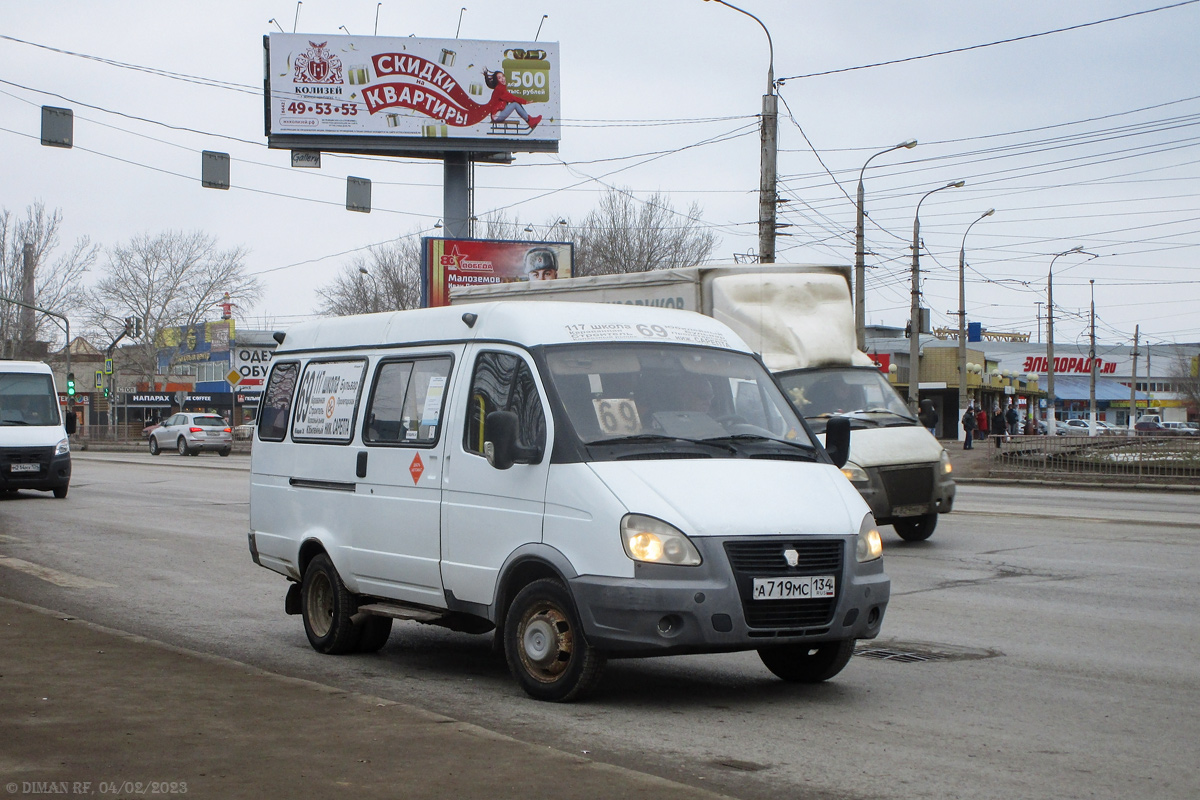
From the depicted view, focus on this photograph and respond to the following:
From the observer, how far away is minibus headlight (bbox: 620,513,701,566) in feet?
20.2

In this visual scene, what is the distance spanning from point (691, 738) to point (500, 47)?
4463 cm

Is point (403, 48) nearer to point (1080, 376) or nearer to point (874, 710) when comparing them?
point (874, 710)

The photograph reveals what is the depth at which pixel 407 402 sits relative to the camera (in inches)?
306

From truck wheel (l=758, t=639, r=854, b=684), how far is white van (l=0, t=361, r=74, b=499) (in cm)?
1787

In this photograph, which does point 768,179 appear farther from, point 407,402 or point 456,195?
point 456,195

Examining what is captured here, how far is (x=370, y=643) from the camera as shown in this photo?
8.31 m

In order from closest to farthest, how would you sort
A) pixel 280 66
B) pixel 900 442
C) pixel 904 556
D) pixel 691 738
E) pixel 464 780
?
pixel 464 780 → pixel 691 738 → pixel 904 556 → pixel 900 442 → pixel 280 66

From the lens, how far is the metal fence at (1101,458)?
1054 inches

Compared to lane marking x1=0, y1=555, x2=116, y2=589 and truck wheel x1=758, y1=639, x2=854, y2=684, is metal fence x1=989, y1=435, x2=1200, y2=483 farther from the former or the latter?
truck wheel x1=758, y1=639, x2=854, y2=684

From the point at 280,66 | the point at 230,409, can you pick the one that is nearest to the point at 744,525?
the point at 280,66

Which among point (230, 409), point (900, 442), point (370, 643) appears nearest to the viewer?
point (370, 643)

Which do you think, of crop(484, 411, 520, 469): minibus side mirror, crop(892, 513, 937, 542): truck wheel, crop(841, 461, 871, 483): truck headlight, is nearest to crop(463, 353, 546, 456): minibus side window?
crop(484, 411, 520, 469): minibus side mirror

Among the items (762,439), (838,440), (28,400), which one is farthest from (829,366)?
(28,400)

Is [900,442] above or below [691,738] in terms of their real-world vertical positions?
above
